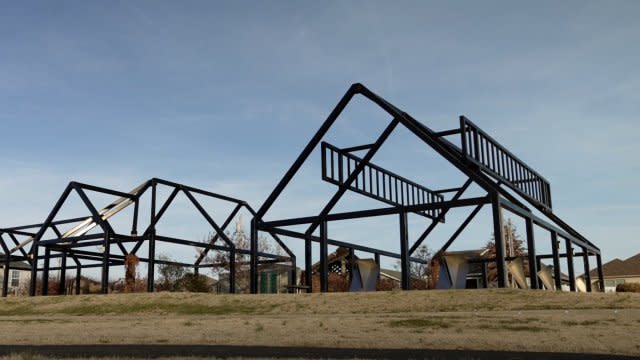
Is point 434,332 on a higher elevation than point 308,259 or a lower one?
lower

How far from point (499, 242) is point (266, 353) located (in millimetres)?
13943

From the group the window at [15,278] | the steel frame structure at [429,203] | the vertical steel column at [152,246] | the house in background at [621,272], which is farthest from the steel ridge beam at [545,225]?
the window at [15,278]

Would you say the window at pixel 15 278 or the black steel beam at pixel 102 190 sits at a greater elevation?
the black steel beam at pixel 102 190

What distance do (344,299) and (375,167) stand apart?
10454mm

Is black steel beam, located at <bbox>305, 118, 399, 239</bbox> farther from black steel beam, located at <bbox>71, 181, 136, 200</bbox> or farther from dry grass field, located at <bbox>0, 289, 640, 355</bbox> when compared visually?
black steel beam, located at <bbox>71, 181, 136, 200</bbox>

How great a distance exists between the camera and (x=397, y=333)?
13195mm

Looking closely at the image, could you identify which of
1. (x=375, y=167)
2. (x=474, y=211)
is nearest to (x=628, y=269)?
(x=474, y=211)

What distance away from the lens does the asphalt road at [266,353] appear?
9.86 meters

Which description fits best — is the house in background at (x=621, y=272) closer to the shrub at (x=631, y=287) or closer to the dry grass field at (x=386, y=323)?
the shrub at (x=631, y=287)

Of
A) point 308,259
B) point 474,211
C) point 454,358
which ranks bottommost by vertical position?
point 454,358

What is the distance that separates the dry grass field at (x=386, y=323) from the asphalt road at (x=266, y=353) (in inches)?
25.7

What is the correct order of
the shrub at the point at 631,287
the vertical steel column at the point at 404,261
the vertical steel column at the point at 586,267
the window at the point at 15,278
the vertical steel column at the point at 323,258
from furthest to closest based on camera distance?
the window at the point at 15,278, the vertical steel column at the point at 586,267, the shrub at the point at 631,287, the vertical steel column at the point at 323,258, the vertical steel column at the point at 404,261

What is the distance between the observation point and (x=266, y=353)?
10.7 m

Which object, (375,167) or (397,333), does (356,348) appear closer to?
(397,333)
